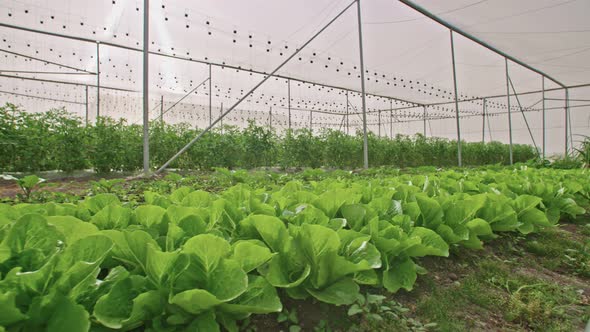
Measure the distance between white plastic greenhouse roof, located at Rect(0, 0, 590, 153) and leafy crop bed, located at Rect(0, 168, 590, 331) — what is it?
7613 millimetres

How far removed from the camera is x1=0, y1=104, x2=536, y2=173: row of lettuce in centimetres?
528

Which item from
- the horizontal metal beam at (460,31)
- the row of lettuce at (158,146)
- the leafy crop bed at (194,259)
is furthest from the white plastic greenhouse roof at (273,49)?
the leafy crop bed at (194,259)

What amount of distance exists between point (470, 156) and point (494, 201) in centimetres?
1583

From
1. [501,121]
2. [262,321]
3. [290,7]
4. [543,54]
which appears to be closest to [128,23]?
[290,7]

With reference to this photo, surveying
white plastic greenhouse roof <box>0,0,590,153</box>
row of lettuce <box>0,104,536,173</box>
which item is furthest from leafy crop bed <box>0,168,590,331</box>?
white plastic greenhouse roof <box>0,0,590,153</box>

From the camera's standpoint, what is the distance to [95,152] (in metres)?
5.85

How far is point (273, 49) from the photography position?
9.98m

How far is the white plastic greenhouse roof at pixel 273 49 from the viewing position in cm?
802

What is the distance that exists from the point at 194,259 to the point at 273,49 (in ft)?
32.3

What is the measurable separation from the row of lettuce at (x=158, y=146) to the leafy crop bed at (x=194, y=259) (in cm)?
501

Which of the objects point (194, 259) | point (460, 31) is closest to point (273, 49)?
point (460, 31)

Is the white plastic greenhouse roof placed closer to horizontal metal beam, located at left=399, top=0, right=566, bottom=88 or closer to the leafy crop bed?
horizontal metal beam, located at left=399, top=0, right=566, bottom=88

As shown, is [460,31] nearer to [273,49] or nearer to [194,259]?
[273,49]

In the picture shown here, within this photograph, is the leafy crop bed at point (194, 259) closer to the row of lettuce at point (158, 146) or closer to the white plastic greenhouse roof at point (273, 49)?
the row of lettuce at point (158, 146)
